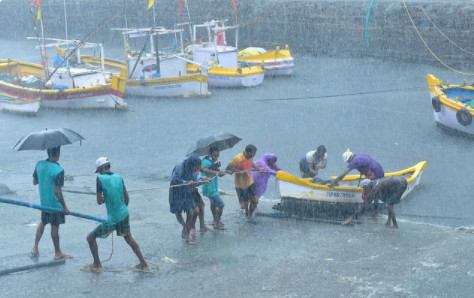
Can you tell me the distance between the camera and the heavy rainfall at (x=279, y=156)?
7.36 meters

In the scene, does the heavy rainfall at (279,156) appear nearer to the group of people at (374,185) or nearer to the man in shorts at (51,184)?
the group of people at (374,185)

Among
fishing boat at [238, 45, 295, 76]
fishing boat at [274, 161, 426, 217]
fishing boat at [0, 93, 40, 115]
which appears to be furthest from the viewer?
fishing boat at [238, 45, 295, 76]

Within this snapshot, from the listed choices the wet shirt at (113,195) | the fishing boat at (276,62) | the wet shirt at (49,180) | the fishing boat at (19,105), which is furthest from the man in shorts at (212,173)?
the fishing boat at (276,62)

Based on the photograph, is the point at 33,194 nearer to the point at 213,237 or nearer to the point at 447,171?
the point at 213,237

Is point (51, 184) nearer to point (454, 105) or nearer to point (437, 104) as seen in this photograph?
point (454, 105)

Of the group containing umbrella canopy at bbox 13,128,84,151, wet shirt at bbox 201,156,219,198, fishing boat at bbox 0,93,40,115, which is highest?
umbrella canopy at bbox 13,128,84,151

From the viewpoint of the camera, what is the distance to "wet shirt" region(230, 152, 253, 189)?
916 centimetres

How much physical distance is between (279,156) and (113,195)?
1110 centimetres

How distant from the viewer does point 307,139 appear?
19.8 meters

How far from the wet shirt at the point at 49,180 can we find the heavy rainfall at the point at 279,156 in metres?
0.60

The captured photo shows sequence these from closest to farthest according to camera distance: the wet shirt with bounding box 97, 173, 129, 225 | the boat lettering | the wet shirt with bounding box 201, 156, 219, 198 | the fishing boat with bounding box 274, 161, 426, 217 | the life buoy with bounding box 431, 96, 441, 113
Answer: the wet shirt with bounding box 97, 173, 129, 225, the wet shirt with bounding box 201, 156, 219, 198, the fishing boat with bounding box 274, 161, 426, 217, the boat lettering, the life buoy with bounding box 431, 96, 441, 113

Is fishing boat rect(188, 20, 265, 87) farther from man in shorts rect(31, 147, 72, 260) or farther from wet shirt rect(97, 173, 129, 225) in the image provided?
wet shirt rect(97, 173, 129, 225)

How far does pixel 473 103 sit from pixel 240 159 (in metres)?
12.5

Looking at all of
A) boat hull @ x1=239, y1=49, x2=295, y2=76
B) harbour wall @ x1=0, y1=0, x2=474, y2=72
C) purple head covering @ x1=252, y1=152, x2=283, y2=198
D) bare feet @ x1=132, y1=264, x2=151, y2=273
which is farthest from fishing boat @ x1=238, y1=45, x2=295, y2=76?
bare feet @ x1=132, y1=264, x2=151, y2=273
